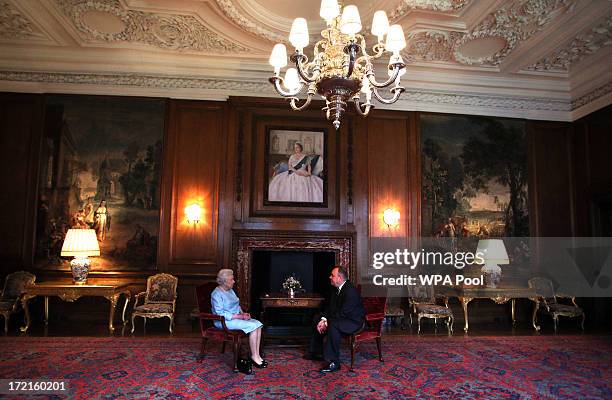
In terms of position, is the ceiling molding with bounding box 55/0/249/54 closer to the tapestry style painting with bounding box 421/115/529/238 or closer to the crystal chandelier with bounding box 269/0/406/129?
the crystal chandelier with bounding box 269/0/406/129

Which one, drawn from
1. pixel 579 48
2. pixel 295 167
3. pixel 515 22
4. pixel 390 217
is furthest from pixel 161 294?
pixel 579 48

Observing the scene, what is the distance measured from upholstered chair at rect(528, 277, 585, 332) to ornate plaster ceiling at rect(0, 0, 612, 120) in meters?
3.38

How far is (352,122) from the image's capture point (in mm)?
8250

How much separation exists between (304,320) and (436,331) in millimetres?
2211

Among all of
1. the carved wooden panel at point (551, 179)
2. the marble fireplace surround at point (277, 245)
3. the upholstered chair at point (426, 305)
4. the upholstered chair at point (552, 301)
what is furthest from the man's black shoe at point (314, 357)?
the carved wooden panel at point (551, 179)

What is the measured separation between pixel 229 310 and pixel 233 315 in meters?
0.09

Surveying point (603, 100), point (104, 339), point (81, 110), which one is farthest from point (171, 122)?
point (603, 100)

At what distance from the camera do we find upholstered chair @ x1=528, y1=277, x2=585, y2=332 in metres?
7.29

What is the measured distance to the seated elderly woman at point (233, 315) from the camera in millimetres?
4930

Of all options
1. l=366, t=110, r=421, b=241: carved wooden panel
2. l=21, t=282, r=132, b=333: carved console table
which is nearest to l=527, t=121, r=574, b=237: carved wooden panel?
l=366, t=110, r=421, b=241: carved wooden panel

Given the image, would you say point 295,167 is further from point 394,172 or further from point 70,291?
point 70,291

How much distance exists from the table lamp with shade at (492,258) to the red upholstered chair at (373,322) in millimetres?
2742

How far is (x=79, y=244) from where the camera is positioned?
6727mm

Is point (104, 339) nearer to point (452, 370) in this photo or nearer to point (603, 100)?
point (452, 370)
